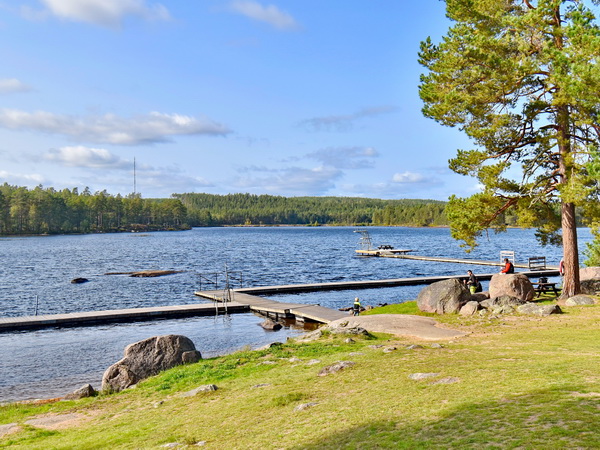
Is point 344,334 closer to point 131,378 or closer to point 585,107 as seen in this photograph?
point 131,378

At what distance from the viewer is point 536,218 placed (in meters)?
25.4

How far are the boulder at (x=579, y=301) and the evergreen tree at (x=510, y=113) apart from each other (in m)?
1.59

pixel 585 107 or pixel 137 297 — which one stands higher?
pixel 585 107

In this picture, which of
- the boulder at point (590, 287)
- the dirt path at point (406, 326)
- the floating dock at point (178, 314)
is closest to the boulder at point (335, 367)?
the dirt path at point (406, 326)

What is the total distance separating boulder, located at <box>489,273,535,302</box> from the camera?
25.9 metres

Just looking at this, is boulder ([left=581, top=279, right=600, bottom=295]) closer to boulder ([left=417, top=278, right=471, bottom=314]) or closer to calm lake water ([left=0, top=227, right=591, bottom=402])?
boulder ([left=417, top=278, right=471, bottom=314])

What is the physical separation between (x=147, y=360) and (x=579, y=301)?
18761 millimetres

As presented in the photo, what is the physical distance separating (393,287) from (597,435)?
132 ft

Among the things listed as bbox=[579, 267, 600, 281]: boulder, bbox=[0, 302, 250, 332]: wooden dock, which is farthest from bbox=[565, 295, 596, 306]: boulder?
bbox=[0, 302, 250, 332]: wooden dock

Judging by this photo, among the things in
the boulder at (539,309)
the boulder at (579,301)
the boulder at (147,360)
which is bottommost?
the boulder at (147,360)

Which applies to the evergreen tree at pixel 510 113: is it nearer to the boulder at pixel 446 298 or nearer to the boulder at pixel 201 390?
the boulder at pixel 446 298

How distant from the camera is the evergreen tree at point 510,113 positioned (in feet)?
72.7

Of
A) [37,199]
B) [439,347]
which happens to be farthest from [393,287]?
[37,199]

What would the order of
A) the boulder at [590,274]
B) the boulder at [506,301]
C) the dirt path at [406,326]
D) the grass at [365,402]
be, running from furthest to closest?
the boulder at [590,274] → the boulder at [506,301] → the dirt path at [406,326] → the grass at [365,402]
